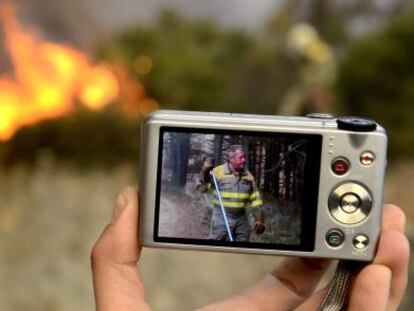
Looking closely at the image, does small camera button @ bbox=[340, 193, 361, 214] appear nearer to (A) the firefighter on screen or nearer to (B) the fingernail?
(A) the firefighter on screen

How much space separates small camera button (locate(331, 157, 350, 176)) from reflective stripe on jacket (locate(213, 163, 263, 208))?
9 centimetres

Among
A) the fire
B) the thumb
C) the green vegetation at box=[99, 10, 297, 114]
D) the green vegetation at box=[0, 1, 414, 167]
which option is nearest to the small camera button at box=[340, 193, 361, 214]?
the thumb

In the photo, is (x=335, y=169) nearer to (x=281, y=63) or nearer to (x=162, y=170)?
(x=162, y=170)

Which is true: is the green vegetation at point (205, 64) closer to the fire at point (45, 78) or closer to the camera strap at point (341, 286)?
the fire at point (45, 78)

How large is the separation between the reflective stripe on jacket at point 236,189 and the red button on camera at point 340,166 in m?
0.09

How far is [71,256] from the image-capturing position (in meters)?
2.60

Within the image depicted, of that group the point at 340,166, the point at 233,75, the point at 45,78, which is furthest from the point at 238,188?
the point at 233,75

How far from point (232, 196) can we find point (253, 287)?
0.42 feet

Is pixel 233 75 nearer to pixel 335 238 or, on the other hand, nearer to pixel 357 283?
pixel 335 238

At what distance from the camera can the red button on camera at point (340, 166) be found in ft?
2.71

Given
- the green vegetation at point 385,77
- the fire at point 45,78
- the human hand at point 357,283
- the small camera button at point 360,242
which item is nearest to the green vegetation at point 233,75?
the green vegetation at point 385,77

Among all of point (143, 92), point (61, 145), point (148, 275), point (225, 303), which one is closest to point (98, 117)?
point (61, 145)

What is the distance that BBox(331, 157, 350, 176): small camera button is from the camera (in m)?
0.83

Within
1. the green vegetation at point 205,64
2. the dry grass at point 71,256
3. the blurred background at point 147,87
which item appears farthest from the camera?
the green vegetation at point 205,64
